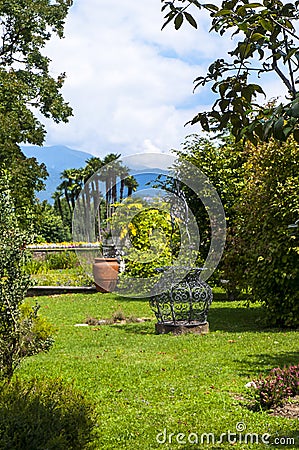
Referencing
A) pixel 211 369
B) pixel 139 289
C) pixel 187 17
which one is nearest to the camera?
pixel 187 17

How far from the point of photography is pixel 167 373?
588cm

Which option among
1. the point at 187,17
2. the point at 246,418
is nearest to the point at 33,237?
the point at 246,418

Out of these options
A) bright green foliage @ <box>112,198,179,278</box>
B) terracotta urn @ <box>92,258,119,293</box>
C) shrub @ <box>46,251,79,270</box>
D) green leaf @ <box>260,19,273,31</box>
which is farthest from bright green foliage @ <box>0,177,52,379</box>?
shrub @ <box>46,251,79,270</box>

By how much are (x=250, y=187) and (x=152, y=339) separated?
129 inches

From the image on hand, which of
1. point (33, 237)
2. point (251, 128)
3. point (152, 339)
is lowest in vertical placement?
point (152, 339)

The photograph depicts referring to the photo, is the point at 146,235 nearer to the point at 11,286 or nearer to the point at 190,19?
the point at 11,286

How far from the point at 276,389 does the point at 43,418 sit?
7.42 feet

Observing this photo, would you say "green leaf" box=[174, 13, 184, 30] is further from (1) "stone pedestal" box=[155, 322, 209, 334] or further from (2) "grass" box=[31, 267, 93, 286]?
(2) "grass" box=[31, 267, 93, 286]

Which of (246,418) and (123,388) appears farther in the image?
(123,388)

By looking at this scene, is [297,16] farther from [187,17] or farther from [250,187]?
[250,187]

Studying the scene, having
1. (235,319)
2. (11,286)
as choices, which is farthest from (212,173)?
(11,286)

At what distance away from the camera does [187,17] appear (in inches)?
87.9

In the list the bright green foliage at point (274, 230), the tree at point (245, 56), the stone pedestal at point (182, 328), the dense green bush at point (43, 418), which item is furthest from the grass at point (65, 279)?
the tree at point (245, 56)

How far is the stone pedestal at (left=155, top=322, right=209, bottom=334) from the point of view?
8703mm
